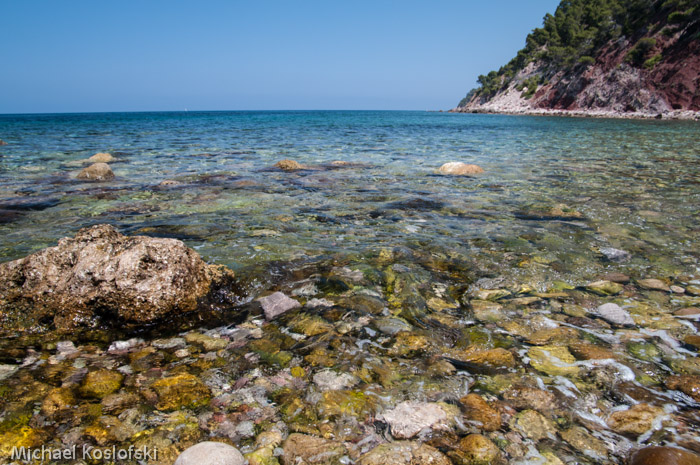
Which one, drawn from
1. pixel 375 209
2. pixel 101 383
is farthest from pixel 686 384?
pixel 375 209

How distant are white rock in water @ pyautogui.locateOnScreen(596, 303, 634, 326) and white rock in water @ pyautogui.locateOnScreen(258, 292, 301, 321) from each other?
9.89ft

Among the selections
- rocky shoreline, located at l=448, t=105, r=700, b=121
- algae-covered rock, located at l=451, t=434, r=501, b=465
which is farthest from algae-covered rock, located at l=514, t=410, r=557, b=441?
rocky shoreline, located at l=448, t=105, r=700, b=121

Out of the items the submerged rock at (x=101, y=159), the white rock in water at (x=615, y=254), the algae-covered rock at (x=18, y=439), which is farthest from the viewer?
the submerged rock at (x=101, y=159)

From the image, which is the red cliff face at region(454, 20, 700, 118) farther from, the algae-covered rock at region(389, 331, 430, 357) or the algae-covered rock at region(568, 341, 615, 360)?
the algae-covered rock at region(389, 331, 430, 357)

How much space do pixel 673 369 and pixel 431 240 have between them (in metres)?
3.23

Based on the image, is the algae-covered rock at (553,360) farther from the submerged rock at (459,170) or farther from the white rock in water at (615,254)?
the submerged rock at (459,170)

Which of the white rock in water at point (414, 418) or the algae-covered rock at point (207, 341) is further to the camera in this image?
the algae-covered rock at point (207, 341)

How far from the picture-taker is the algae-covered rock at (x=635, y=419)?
2.34 meters

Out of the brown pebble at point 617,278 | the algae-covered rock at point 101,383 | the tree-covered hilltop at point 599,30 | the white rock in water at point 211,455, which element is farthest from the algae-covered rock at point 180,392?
the tree-covered hilltop at point 599,30

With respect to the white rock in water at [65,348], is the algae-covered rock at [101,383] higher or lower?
lower

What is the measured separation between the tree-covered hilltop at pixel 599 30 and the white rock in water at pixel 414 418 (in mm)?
69359

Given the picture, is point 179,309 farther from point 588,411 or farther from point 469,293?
point 588,411

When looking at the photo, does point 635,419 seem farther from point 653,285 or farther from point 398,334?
point 653,285

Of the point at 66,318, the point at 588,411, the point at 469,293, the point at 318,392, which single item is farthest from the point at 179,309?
the point at 588,411
